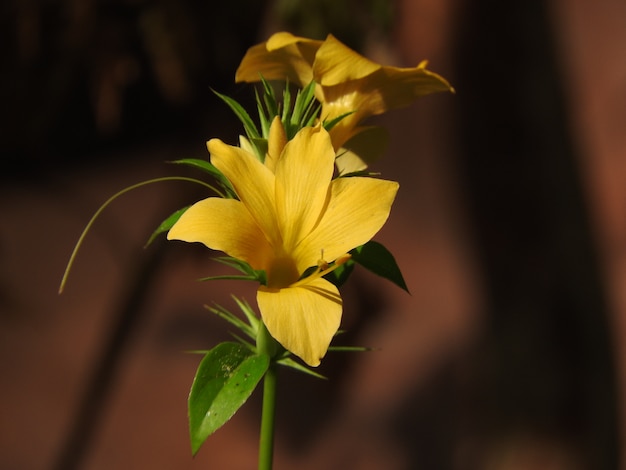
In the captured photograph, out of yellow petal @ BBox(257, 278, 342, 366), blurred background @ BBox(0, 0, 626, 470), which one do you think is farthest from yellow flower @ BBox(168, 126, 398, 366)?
blurred background @ BBox(0, 0, 626, 470)

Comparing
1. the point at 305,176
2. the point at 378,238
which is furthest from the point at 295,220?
the point at 378,238

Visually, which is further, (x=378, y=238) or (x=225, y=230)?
(x=378, y=238)

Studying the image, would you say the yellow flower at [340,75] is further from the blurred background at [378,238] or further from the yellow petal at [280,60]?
the blurred background at [378,238]

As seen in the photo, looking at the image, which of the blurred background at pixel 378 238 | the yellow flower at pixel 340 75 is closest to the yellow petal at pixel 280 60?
the yellow flower at pixel 340 75

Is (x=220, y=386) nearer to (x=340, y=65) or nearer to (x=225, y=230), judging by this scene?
(x=225, y=230)

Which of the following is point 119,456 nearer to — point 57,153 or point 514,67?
point 57,153

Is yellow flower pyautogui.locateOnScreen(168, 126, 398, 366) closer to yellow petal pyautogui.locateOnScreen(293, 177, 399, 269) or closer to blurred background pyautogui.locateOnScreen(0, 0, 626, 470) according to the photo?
yellow petal pyautogui.locateOnScreen(293, 177, 399, 269)

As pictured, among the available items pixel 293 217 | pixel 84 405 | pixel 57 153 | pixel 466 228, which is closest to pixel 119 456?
pixel 84 405
